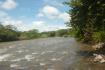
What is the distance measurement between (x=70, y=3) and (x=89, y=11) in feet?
10.5

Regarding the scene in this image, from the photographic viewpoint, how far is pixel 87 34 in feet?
131

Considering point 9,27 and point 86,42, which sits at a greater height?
point 9,27

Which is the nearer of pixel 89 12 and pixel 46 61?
pixel 46 61

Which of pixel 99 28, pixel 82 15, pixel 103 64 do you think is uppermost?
pixel 82 15

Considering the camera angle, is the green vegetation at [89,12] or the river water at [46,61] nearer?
the river water at [46,61]

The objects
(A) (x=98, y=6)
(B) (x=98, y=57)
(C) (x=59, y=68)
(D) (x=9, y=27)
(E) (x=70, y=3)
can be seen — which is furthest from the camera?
(D) (x=9, y=27)

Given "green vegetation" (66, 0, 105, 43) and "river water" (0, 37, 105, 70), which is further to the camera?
"green vegetation" (66, 0, 105, 43)

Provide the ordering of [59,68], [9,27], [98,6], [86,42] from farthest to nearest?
[9,27]
[86,42]
[98,6]
[59,68]

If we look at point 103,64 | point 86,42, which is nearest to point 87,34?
point 86,42

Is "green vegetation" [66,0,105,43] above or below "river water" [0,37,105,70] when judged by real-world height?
above

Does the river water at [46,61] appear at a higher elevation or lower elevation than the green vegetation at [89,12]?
lower

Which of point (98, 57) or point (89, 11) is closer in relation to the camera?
point (98, 57)

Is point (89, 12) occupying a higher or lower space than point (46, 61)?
higher

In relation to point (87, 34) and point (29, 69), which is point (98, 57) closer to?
point (29, 69)
